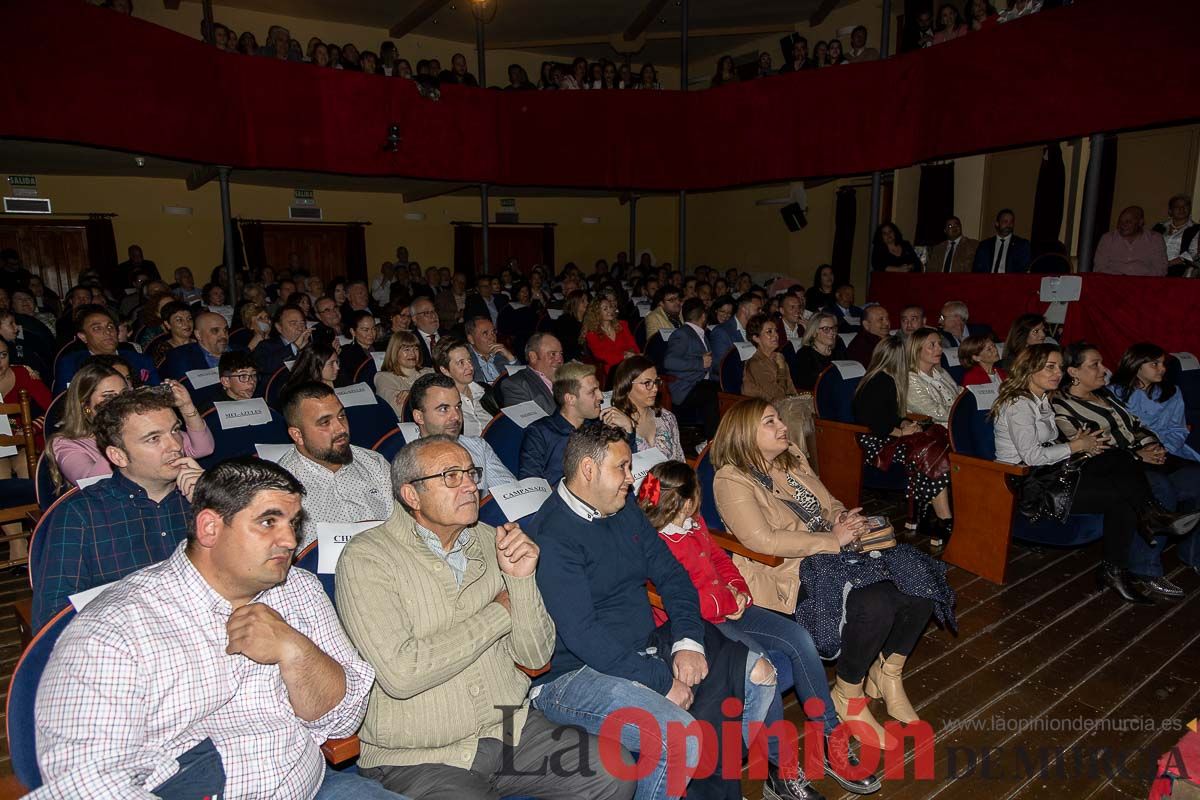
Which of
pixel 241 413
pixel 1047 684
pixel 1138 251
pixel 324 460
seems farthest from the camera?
pixel 1138 251

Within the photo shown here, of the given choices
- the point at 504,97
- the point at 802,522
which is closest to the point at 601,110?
the point at 504,97

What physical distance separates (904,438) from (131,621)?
12.8ft

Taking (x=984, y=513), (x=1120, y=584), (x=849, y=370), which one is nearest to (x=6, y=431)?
(x=849, y=370)

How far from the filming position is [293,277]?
8.89 metres

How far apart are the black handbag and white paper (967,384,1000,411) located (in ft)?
1.40

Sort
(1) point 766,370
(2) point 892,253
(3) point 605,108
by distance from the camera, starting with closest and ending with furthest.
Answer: (1) point 766,370 < (2) point 892,253 < (3) point 605,108

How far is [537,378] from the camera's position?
4242 millimetres

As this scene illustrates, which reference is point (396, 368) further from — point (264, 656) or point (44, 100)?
point (44, 100)

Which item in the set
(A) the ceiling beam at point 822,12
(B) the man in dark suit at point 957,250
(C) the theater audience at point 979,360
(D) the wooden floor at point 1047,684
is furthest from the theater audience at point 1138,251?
(A) the ceiling beam at point 822,12

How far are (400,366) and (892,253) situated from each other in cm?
606

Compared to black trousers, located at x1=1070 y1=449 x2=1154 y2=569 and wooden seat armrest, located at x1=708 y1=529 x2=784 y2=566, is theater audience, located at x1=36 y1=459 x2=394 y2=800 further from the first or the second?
black trousers, located at x1=1070 y1=449 x2=1154 y2=569

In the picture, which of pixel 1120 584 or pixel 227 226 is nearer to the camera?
pixel 1120 584

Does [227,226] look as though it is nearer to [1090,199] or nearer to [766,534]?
[766,534]

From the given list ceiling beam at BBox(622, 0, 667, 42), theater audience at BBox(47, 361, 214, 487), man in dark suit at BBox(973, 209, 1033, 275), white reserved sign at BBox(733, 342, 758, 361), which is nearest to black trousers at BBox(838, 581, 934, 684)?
theater audience at BBox(47, 361, 214, 487)
